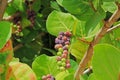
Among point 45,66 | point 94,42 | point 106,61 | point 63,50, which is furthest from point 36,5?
point 106,61

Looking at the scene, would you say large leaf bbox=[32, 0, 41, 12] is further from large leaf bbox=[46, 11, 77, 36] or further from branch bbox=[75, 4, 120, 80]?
branch bbox=[75, 4, 120, 80]

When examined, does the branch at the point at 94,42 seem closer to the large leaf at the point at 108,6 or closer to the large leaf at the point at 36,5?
the large leaf at the point at 108,6

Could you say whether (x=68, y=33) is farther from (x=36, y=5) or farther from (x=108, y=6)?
(x=36, y=5)

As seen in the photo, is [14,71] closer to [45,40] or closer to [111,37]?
[111,37]

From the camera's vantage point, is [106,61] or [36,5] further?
[36,5]

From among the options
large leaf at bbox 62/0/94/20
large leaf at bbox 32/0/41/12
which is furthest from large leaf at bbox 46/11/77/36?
large leaf at bbox 32/0/41/12

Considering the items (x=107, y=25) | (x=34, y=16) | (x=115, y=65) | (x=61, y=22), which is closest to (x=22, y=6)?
(x=34, y=16)

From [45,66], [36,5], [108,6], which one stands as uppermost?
[108,6]
